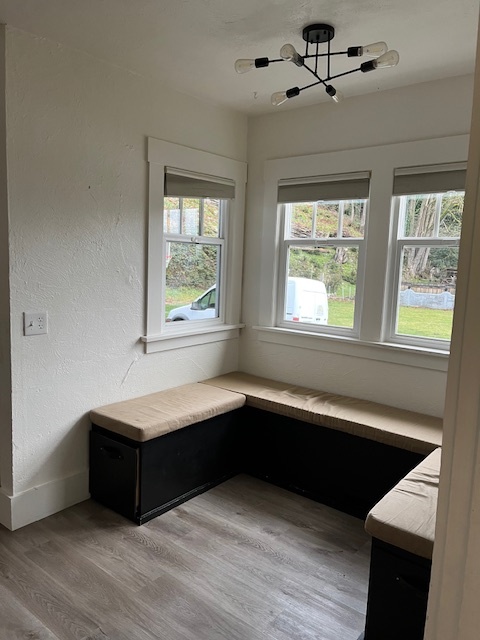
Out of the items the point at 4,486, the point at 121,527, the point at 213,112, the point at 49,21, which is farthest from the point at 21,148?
the point at 121,527

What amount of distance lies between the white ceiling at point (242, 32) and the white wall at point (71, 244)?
180 mm

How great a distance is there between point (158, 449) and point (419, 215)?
2102 mm

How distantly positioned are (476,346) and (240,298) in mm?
3303

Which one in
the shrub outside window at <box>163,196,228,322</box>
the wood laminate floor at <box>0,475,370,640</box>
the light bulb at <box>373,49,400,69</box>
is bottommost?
the wood laminate floor at <box>0,475,370,640</box>

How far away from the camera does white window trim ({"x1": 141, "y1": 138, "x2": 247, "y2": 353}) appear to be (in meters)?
3.00

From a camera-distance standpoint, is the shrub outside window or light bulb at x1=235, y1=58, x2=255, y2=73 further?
the shrub outside window

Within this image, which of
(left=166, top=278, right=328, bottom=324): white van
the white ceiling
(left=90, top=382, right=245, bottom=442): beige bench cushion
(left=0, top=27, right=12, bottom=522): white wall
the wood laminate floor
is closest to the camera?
the wood laminate floor

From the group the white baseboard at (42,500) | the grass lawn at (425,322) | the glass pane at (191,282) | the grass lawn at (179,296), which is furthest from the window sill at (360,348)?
the white baseboard at (42,500)

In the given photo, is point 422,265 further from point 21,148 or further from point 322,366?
point 21,148

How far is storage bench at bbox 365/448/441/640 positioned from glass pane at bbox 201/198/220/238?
226 cm

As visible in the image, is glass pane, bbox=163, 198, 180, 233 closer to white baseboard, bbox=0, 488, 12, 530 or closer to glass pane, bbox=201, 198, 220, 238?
glass pane, bbox=201, 198, 220, 238

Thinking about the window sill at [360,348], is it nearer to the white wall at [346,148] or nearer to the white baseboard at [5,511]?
the white wall at [346,148]

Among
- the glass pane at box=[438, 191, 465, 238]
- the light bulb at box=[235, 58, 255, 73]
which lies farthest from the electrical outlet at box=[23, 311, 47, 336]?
the glass pane at box=[438, 191, 465, 238]

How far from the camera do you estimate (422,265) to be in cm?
299
